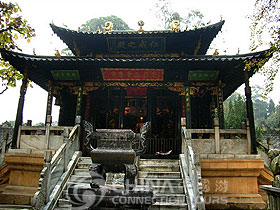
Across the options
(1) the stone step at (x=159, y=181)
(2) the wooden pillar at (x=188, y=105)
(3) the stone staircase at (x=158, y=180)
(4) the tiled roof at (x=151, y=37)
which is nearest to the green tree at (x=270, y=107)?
(4) the tiled roof at (x=151, y=37)

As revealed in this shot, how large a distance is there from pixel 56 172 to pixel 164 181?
3133 millimetres

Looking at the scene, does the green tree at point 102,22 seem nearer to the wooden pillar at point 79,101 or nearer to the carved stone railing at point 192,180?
the wooden pillar at point 79,101

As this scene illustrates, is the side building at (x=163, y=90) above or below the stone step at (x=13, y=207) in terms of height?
above

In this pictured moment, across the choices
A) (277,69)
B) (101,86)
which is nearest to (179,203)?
(277,69)

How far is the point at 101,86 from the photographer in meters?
10.8

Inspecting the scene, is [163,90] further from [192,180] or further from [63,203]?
[63,203]

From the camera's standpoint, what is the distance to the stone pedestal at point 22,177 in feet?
25.4

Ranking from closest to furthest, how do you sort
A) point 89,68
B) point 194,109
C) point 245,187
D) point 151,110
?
point 245,187 < point 89,68 < point 151,110 < point 194,109

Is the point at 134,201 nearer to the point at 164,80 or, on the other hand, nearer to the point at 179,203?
the point at 179,203

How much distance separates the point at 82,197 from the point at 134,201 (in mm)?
1082

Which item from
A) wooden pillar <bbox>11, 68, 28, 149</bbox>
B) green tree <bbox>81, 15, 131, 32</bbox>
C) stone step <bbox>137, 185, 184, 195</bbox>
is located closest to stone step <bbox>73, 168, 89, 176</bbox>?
stone step <bbox>137, 185, 184, 195</bbox>

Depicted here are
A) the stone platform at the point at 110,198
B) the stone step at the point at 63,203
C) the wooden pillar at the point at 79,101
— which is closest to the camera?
the stone platform at the point at 110,198

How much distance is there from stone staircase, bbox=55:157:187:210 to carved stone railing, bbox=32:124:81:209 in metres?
0.24

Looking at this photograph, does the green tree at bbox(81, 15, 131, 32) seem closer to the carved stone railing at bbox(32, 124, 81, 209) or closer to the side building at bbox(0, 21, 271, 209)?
the side building at bbox(0, 21, 271, 209)
